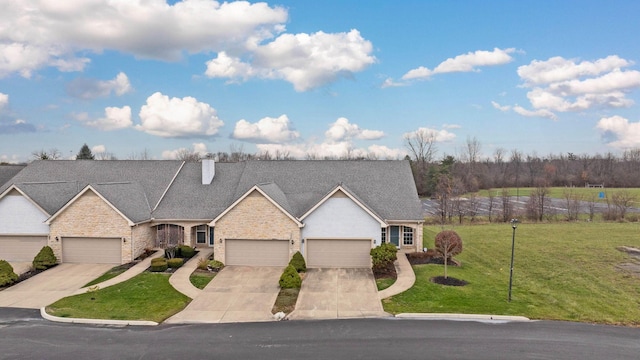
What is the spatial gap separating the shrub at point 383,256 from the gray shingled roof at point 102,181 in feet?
52.9

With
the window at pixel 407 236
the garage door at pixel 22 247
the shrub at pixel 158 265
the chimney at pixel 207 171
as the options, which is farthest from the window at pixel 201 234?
the window at pixel 407 236

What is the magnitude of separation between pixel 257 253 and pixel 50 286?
37.5ft

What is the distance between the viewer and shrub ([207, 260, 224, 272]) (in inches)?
993

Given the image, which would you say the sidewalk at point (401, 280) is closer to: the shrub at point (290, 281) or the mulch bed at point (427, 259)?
the mulch bed at point (427, 259)

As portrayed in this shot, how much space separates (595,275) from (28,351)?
29219 millimetres

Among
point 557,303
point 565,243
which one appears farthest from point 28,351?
point 565,243

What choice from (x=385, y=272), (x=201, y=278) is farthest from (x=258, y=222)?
(x=385, y=272)

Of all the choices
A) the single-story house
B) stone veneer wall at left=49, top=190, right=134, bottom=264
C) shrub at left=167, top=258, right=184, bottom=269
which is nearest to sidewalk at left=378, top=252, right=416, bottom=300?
the single-story house

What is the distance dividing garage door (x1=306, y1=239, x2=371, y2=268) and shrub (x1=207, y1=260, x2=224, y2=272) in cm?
555

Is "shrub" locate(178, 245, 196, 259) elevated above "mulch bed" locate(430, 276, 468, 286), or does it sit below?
above

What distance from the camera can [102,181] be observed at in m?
33.5

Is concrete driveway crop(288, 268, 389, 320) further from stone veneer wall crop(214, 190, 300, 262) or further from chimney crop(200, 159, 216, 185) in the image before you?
chimney crop(200, 159, 216, 185)

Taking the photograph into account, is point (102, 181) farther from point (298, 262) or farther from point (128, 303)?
point (298, 262)

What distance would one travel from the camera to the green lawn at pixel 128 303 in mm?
18266
